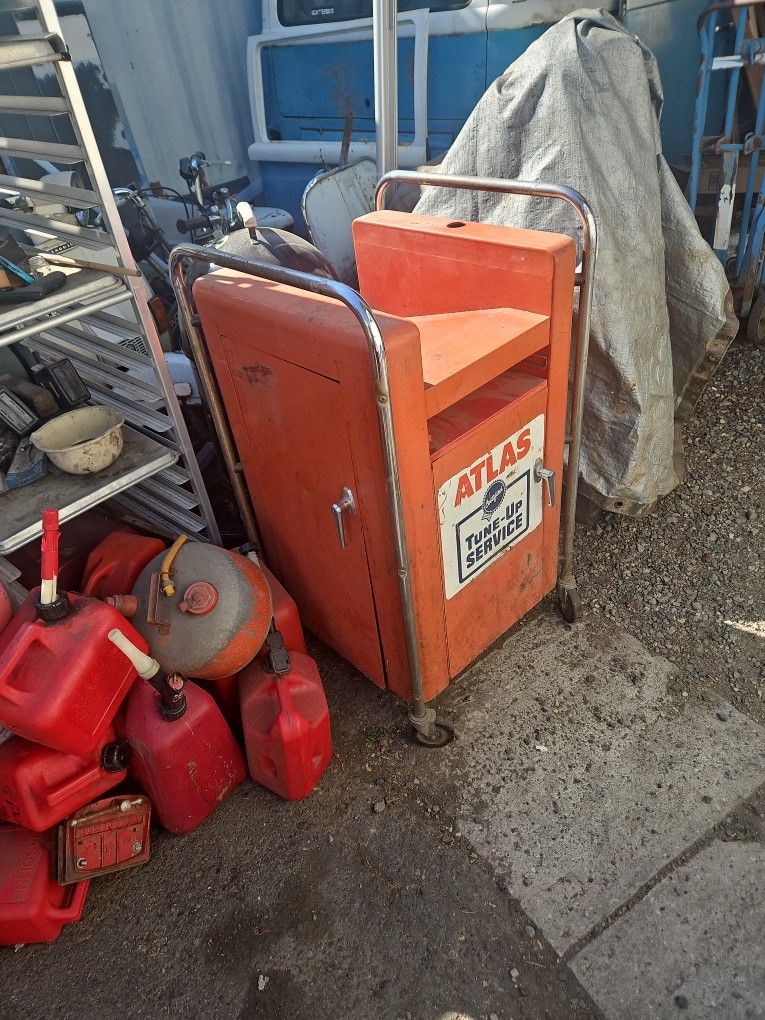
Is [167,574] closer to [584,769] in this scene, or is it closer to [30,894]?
[30,894]

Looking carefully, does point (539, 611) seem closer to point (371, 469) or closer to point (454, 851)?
point (454, 851)

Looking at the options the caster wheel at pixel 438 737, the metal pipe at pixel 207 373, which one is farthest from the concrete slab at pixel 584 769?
the metal pipe at pixel 207 373

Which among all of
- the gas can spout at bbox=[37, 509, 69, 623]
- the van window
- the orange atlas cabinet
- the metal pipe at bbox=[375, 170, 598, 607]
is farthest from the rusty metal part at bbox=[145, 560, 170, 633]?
the van window

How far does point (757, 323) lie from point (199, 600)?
327cm

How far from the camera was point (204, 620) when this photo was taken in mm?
1849

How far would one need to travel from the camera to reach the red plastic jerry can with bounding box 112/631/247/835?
176 cm

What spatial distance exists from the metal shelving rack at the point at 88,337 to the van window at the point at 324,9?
93.6 inches

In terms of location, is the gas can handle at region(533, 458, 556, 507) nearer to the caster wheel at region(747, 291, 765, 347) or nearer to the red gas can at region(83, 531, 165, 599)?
the red gas can at region(83, 531, 165, 599)

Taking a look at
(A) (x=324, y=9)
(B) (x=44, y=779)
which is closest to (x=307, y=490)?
(B) (x=44, y=779)

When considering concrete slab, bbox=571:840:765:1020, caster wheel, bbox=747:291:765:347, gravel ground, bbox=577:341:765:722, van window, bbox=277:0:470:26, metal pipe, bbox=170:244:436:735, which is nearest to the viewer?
metal pipe, bbox=170:244:436:735

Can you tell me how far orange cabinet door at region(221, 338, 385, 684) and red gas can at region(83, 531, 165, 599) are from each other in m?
0.39

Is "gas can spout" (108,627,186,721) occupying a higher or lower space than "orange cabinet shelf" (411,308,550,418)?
lower

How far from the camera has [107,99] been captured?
4.75m

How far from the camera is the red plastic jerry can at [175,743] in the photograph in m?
1.76
